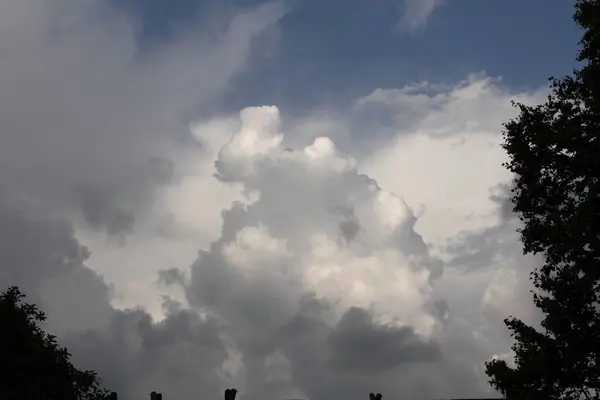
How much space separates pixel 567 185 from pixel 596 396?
6568 mm

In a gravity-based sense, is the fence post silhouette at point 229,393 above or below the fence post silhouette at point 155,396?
below

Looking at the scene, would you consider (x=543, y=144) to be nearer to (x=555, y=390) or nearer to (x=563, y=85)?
(x=563, y=85)

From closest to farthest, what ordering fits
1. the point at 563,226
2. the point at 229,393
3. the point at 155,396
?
the point at 563,226
the point at 229,393
the point at 155,396

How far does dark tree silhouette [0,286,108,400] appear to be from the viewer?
3753 cm

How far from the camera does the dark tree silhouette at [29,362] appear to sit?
1478 inches

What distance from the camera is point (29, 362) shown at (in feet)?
126

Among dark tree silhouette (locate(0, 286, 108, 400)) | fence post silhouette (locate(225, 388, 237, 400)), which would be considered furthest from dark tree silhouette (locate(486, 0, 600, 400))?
dark tree silhouette (locate(0, 286, 108, 400))

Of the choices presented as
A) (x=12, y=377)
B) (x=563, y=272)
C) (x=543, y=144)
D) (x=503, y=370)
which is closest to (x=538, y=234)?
(x=563, y=272)

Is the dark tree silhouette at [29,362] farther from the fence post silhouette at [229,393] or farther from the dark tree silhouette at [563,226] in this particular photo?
the dark tree silhouette at [563,226]

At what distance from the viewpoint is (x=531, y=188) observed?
23953mm

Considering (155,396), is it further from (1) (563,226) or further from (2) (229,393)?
(1) (563,226)

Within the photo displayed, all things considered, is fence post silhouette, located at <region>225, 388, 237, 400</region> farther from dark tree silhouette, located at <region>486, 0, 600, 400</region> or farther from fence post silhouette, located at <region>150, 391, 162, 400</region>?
dark tree silhouette, located at <region>486, 0, 600, 400</region>

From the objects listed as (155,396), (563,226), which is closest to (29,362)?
(155,396)

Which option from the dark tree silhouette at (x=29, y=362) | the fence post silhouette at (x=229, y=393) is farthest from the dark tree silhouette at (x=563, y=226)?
the dark tree silhouette at (x=29, y=362)
